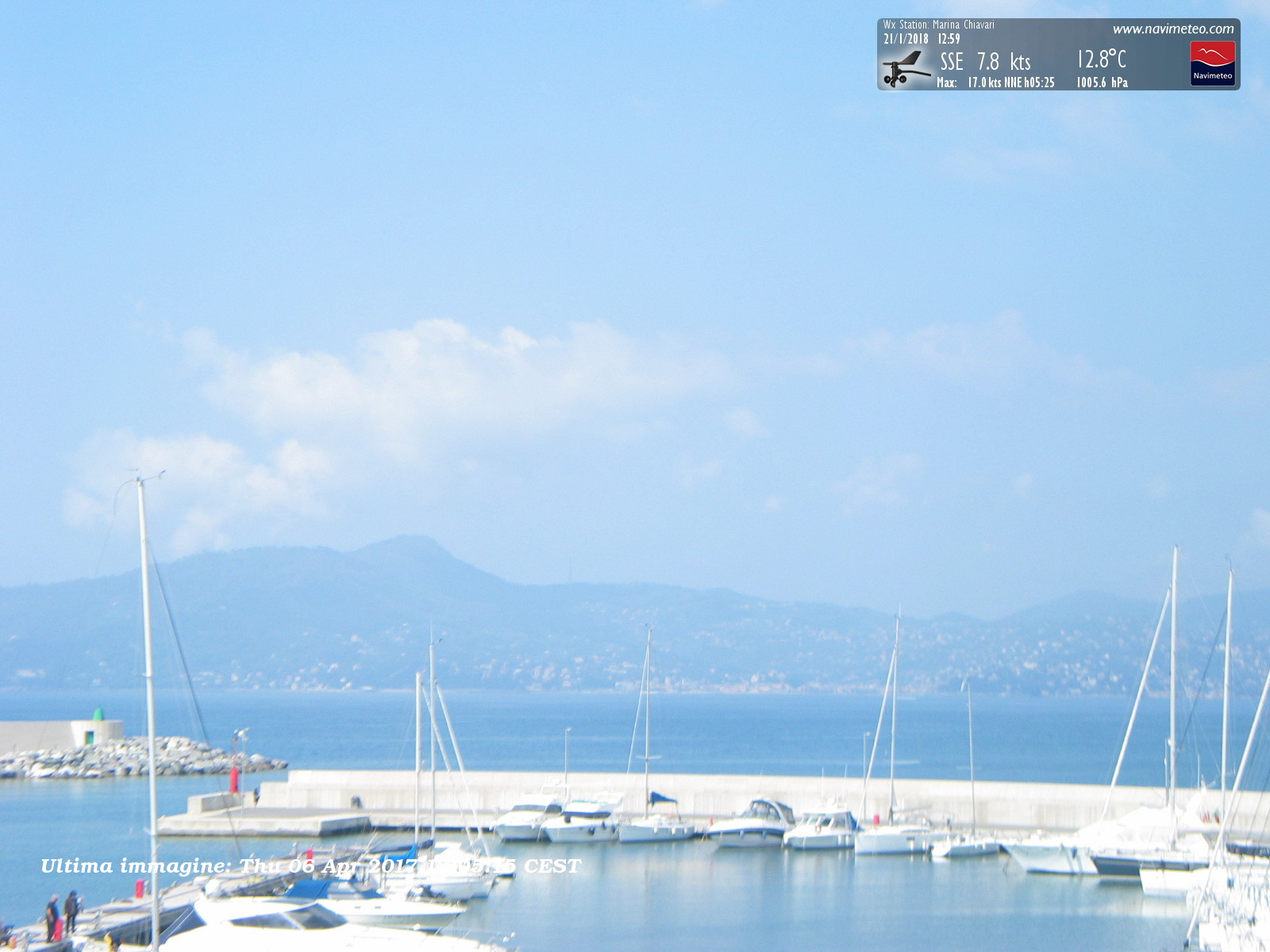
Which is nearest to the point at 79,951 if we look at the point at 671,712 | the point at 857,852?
the point at 857,852

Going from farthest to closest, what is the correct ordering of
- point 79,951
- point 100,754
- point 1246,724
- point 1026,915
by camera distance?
point 1246,724 → point 100,754 → point 1026,915 → point 79,951

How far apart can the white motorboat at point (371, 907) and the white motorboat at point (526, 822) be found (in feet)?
33.8

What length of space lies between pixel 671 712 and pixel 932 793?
149 meters

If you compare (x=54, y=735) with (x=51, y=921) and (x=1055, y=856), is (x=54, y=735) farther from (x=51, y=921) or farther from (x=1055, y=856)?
(x=1055, y=856)

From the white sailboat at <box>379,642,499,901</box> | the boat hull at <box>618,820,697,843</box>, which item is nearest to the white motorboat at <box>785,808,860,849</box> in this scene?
the boat hull at <box>618,820,697,843</box>

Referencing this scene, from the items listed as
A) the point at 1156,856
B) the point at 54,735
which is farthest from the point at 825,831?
the point at 54,735

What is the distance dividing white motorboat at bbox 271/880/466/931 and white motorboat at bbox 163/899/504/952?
9.05 feet

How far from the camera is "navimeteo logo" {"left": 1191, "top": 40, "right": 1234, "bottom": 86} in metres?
23.1

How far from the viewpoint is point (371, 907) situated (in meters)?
24.6

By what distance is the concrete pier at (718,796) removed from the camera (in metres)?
34.8

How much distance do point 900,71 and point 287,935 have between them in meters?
16.5

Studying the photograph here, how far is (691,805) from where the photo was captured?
3822 cm

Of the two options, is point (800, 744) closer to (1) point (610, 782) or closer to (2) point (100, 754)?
(2) point (100, 754)

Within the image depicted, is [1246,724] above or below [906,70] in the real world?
below
